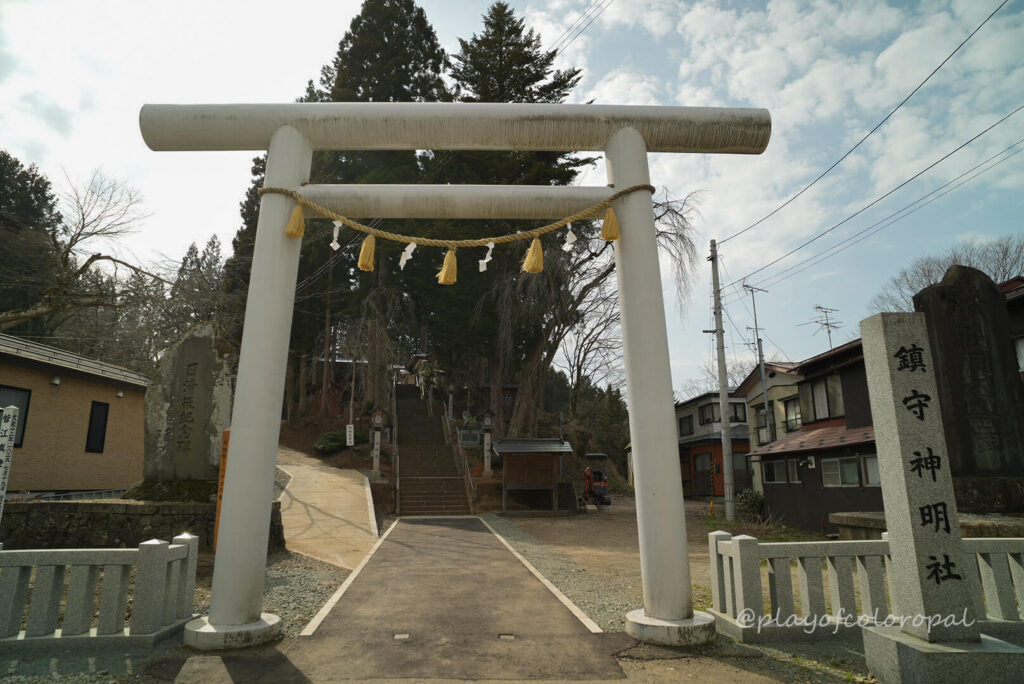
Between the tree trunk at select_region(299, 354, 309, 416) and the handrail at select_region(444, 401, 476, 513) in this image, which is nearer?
the handrail at select_region(444, 401, 476, 513)

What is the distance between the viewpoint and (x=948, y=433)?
28.5 feet

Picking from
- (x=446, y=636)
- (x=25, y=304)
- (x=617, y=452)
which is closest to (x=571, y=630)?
(x=446, y=636)

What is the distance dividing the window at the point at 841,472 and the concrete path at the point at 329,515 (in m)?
12.9

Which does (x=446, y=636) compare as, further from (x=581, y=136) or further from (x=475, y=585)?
(x=581, y=136)

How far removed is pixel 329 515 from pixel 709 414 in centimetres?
2352

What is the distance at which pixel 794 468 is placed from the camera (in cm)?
1759

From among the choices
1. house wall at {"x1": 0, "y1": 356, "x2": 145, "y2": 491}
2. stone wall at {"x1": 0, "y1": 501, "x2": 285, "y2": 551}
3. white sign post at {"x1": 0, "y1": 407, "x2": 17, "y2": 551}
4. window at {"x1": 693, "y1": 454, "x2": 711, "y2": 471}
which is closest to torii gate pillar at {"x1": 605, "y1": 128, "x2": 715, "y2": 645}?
white sign post at {"x1": 0, "y1": 407, "x2": 17, "y2": 551}

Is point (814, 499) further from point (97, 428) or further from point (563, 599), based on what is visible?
point (97, 428)

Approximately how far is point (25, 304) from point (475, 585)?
21.9 meters

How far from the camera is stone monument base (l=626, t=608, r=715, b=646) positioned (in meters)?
4.47

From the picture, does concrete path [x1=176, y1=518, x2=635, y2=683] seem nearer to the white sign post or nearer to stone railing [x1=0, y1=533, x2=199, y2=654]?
stone railing [x1=0, y1=533, x2=199, y2=654]

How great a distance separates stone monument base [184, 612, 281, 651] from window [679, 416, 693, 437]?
3151 cm

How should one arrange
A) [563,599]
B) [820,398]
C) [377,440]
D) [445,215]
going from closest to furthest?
[445,215] < [563,599] < [820,398] < [377,440]

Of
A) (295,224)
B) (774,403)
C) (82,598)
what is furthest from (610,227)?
(774,403)
